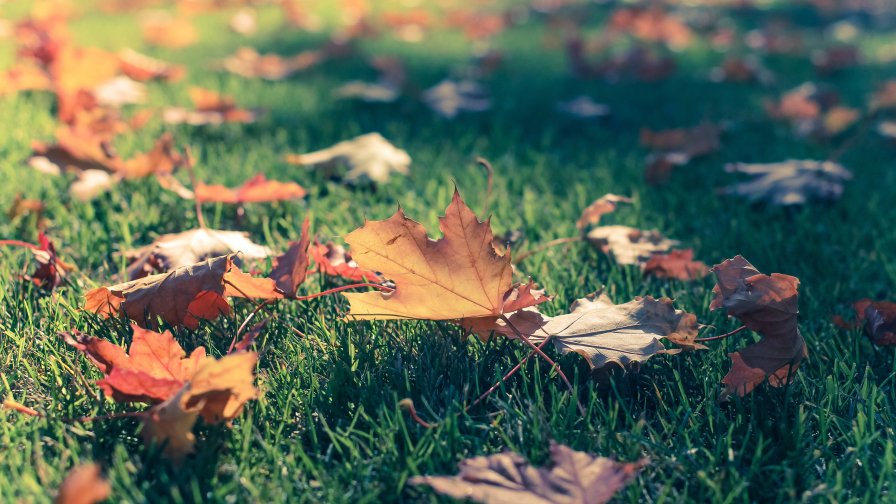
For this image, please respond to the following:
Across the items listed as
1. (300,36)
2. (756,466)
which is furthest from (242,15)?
(756,466)

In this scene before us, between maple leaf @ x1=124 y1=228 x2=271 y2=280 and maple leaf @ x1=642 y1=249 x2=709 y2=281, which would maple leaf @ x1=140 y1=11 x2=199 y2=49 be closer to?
maple leaf @ x1=124 y1=228 x2=271 y2=280

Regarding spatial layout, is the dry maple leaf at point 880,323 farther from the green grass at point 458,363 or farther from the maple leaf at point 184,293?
the maple leaf at point 184,293

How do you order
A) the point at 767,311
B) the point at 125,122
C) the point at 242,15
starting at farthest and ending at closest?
1. the point at 242,15
2. the point at 125,122
3. the point at 767,311

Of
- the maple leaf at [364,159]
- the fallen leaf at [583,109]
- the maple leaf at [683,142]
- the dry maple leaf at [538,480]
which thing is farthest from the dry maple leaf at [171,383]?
the fallen leaf at [583,109]

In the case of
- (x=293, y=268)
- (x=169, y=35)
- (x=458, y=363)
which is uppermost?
(x=293, y=268)

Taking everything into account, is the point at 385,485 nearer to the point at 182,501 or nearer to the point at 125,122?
the point at 182,501

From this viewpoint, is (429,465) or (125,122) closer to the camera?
(429,465)

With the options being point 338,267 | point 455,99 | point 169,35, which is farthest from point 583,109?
point 169,35

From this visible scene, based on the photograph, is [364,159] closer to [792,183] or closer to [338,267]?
[338,267]
